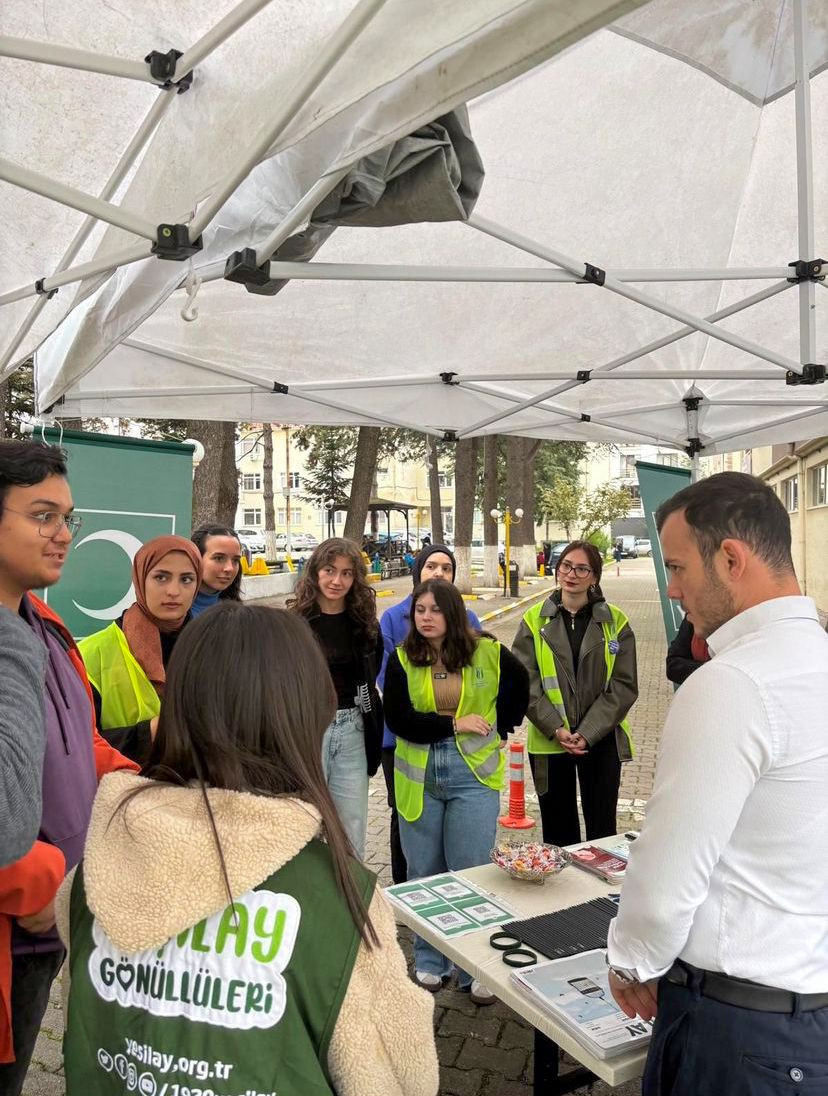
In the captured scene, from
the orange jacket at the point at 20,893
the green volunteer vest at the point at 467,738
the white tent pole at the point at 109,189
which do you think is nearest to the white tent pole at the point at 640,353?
the green volunteer vest at the point at 467,738

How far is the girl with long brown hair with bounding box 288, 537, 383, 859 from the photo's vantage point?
167 inches

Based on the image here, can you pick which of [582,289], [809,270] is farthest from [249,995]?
[582,289]

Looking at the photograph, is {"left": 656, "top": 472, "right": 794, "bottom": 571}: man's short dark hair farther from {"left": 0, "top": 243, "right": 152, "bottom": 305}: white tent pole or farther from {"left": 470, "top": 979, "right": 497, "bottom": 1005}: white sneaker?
{"left": 470, "top": 979, "right": 497, "bottom": 1005}: white sneaker

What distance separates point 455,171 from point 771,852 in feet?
5.87

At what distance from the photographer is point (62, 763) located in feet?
6.77

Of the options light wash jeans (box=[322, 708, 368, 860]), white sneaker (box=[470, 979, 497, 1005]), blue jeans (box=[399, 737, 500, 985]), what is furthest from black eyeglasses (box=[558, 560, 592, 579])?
white sneaker (box=[470, 979, 497, 1005])

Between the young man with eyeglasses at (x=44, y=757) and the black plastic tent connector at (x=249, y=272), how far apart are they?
2.54 feet

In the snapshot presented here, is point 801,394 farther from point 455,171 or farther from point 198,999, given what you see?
point 198,999

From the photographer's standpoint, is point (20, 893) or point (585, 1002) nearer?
point (20, 893)

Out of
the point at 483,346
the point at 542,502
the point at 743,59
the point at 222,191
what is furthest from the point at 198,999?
the point at 542,502

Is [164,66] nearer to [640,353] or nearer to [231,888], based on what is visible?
[231,888]

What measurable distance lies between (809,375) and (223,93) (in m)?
3.41

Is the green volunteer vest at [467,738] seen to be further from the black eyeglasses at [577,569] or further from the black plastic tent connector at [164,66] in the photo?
the black plastic tent connector at [164,66]

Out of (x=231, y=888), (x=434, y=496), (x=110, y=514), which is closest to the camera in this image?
(x=231, y=888)
